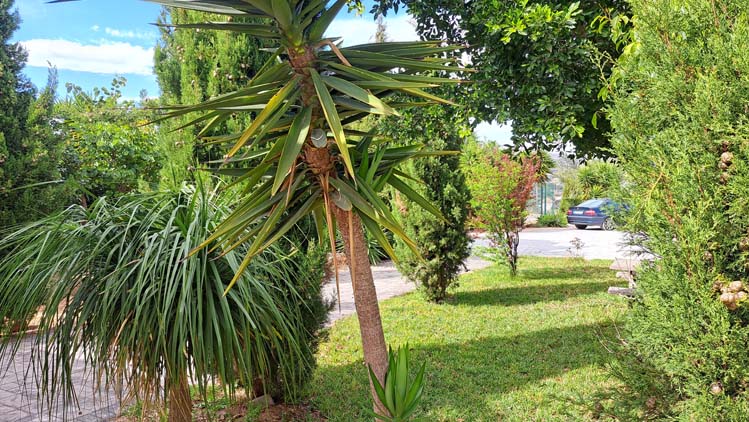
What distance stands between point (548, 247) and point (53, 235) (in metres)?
13.5

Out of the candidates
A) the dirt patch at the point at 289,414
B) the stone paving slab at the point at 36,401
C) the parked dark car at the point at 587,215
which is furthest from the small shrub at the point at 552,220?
the dirt patch at the point at 289,414

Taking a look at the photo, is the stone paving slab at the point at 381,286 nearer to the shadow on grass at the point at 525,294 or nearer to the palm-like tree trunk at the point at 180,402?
the shadow on grass at the point at 525,294

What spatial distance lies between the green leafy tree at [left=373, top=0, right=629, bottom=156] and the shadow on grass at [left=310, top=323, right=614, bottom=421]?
1.98 meters

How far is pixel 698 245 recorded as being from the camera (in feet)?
5.50

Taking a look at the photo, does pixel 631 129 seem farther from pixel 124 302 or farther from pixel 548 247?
pixel 548 247

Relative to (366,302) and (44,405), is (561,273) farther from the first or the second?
(44,405)

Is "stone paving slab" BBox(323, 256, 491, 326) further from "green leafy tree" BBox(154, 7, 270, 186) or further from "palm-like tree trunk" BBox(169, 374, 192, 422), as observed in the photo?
"palm-like tree trunk" BBox(169, 374, 192, 422)

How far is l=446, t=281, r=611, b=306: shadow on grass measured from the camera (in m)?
6.66

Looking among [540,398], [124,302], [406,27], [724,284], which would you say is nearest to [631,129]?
[724,284]

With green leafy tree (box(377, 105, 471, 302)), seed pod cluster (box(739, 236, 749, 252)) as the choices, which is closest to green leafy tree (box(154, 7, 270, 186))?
seed pod cluster (box(739, 236, 749, 252))

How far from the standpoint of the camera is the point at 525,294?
7.11m

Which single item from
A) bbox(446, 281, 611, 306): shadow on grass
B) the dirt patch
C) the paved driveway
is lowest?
the paved driveway

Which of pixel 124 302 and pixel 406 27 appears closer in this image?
pixel 124 302

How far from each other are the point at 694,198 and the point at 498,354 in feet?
10.2
